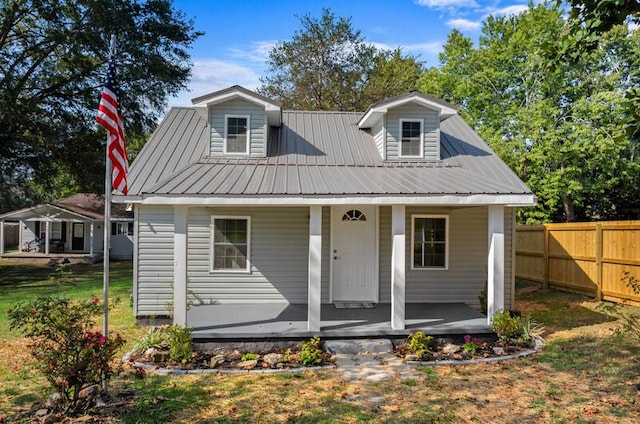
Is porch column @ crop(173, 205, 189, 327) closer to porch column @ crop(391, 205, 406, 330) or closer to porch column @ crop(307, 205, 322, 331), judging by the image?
porch column @ crop(307, 205, 322, 331)

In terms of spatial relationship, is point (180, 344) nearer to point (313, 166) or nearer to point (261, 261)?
point (261, 261)

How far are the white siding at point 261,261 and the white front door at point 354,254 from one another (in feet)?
2.36

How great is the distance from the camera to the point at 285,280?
9719 millimetres

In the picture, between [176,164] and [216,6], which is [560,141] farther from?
[176,164]

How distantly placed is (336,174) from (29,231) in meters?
25.2

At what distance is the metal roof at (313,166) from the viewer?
7.64 meters

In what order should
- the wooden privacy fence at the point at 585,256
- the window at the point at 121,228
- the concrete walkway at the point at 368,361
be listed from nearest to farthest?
1. the concrete walkway at the point at 368,361
2. the wooden privacy fence at the point at 585,256
3. the window at the point at 121,228

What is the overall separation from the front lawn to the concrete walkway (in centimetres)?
22

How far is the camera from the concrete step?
719cm

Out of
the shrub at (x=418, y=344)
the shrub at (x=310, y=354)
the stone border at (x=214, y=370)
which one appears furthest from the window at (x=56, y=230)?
the shrub at (x=418, y=344)

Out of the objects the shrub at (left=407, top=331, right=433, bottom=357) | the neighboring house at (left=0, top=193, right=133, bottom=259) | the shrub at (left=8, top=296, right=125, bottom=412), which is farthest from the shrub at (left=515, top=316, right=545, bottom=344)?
the neighboring house at (left=0, top=193, right=133, bottom=259)

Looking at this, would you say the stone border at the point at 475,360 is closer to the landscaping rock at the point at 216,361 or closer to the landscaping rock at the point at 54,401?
the landscaping rock at the point at 216,361

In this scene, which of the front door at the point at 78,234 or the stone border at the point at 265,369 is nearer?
the stone border at the point at 265,369

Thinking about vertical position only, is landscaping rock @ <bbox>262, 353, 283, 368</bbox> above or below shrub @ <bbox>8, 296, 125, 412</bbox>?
below
